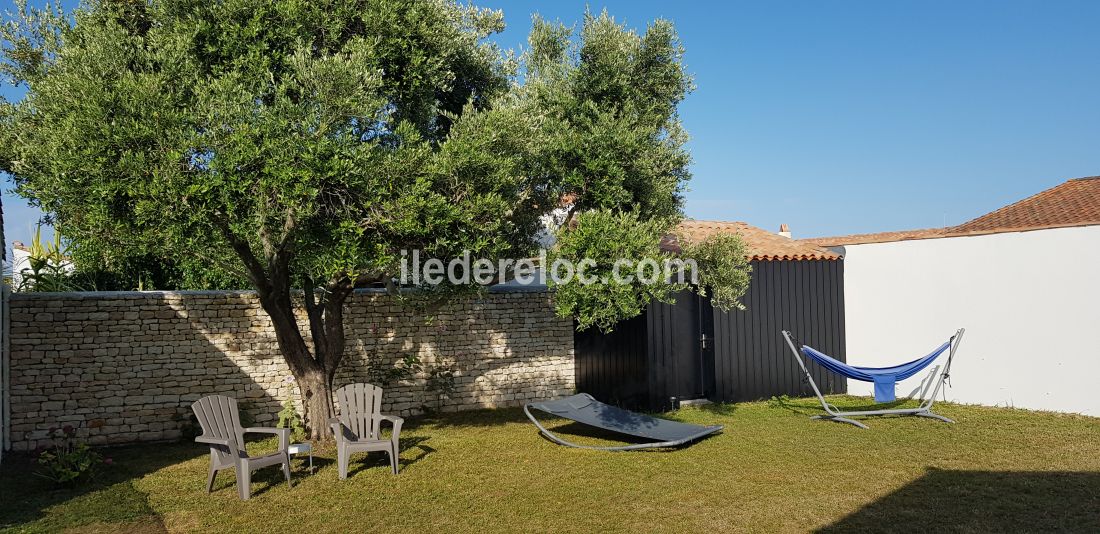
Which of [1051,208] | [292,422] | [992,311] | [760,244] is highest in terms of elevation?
[1051,208]

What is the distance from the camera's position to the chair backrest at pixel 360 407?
305 inches

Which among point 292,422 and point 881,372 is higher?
point 881,372

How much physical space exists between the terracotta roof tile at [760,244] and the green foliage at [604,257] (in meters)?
A: 3.46

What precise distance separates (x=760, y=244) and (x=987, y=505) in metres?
7.47

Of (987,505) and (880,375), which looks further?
(880,375)

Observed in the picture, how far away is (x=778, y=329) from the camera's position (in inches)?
464

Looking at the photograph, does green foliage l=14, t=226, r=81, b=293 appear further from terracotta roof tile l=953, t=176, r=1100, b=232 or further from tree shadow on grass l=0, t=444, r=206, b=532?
terracotta roof tile l=953, t=176, r=1100, b=232

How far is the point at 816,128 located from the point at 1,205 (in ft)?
48.4

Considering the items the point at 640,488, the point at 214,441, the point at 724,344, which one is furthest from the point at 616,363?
the point at 214,441

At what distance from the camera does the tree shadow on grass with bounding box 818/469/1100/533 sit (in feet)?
17.4

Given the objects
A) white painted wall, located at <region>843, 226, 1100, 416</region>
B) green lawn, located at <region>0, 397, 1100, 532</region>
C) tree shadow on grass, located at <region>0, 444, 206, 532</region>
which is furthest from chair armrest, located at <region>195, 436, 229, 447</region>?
white painted wall, located at <region>843, 226, 1100, 416</region>

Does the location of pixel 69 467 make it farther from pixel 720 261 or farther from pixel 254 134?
pixel 720 261

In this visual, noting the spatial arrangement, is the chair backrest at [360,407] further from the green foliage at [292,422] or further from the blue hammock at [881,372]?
the blue hammock at [881,372]

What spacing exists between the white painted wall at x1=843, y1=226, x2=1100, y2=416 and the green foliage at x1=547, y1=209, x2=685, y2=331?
20.3ft
